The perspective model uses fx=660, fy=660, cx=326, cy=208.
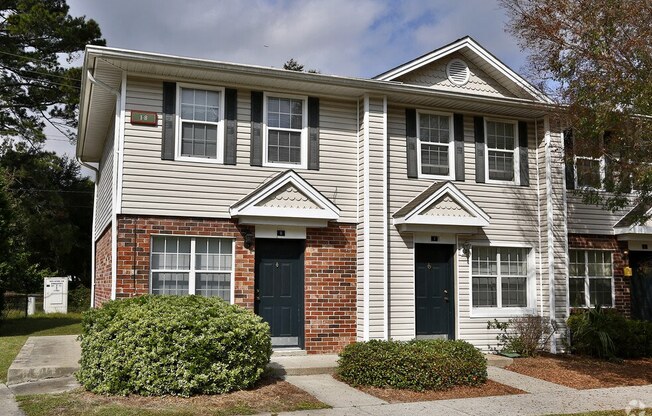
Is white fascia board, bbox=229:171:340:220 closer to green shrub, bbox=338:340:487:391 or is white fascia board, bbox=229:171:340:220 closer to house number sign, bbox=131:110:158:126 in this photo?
house number sign, bbox=131:110:158:126

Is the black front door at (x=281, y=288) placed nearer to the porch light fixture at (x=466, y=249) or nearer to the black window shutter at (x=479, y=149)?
the porch light fixture at (x=466, y=249)

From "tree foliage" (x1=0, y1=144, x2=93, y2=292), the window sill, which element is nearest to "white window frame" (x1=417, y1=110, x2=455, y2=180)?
the window sill

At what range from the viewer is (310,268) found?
12.9 metres

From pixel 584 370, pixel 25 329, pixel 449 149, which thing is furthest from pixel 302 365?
pixel 25 329

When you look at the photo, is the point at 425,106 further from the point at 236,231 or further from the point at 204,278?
the point at 204,278

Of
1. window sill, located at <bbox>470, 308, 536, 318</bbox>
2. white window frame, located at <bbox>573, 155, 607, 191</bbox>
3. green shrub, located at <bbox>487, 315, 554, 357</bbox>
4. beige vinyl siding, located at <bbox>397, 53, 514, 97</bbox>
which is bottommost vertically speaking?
green shrub, located at <bbox>487, 315, 554, 357</bbox>

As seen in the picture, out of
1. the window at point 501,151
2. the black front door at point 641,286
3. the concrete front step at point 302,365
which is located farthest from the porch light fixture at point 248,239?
the black front door at point 641,286

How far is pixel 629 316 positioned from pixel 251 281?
30.4ft

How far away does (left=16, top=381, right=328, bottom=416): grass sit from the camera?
26.8 feet

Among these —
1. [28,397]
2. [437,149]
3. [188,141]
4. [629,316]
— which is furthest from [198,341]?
[629,316]

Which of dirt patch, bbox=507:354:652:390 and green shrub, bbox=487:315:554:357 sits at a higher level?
green shrub, bbox=487:315:554:357

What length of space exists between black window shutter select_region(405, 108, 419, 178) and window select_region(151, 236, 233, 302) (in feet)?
13.4

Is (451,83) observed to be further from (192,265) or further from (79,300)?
(79,300)

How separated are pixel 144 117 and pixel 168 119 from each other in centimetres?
43
